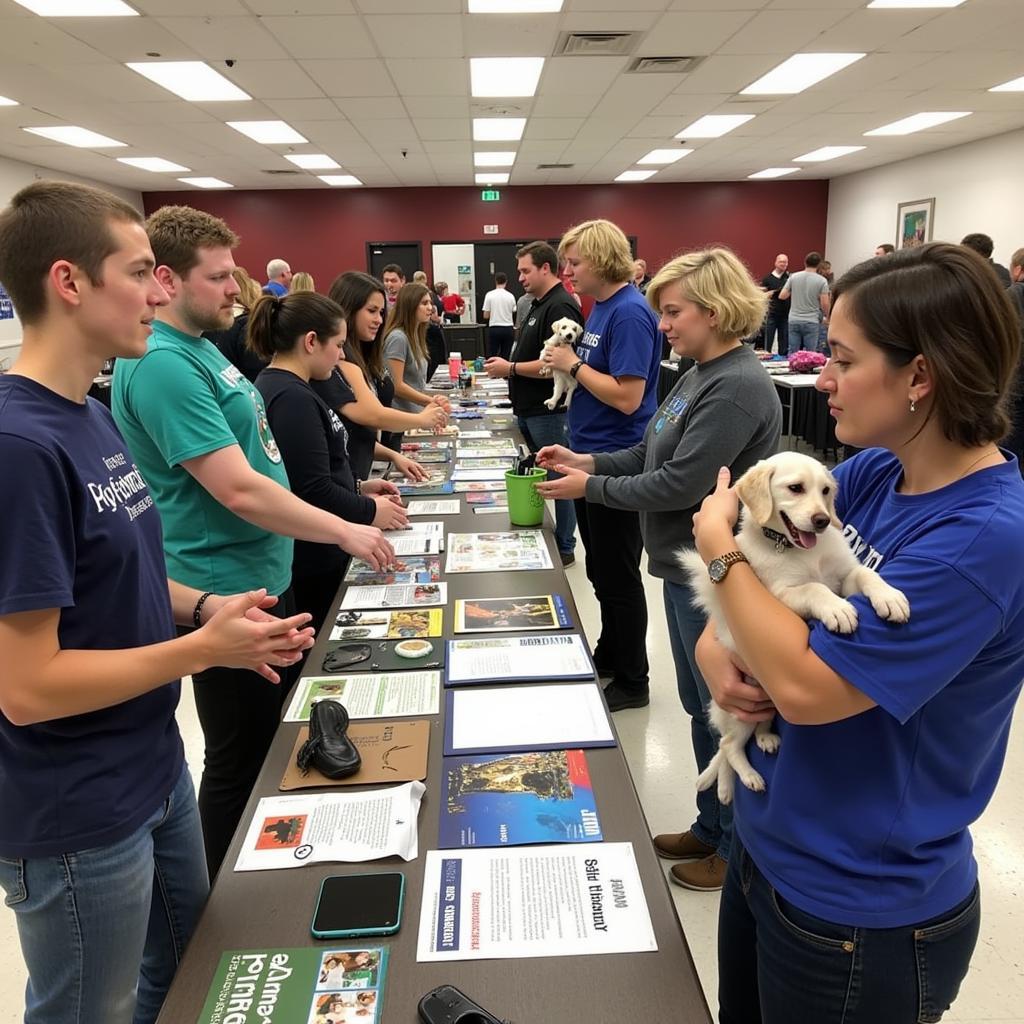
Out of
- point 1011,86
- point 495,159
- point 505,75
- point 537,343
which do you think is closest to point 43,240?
point 537,343

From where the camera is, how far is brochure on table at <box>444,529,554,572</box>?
2.25 m

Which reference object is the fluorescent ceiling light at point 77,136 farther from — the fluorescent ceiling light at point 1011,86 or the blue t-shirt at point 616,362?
the fluorescent ceiling light at point 1011,86

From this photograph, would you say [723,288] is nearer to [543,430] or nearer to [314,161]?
[543,430]

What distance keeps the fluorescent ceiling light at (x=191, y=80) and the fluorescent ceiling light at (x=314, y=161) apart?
3.10 metres

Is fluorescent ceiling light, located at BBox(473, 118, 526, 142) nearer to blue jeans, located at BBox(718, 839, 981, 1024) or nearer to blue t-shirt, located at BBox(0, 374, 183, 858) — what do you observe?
blue t-shirt, located at BBox(0, 374, 183, 858)

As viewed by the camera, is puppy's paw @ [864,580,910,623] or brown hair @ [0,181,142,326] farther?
brown hair @ [0,181,142,326]

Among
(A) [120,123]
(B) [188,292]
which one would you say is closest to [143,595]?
(B) [188,292]

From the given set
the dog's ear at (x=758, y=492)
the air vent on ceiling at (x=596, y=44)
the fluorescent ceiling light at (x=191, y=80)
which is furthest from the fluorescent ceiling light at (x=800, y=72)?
the dog's ear at (x=758, y=492)

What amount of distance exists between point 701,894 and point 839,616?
157 cm

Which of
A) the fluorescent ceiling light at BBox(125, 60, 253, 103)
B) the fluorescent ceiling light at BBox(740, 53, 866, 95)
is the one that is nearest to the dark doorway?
the fluorescent ceiling light at BBox(125, 60, 253, 103)

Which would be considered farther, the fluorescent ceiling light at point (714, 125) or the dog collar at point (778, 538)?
the fluorescent ceiling light at point (714, 125)

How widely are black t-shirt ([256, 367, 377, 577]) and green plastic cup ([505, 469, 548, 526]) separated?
50 cm

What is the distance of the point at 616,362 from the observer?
2.79 m

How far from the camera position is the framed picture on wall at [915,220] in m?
11.3
